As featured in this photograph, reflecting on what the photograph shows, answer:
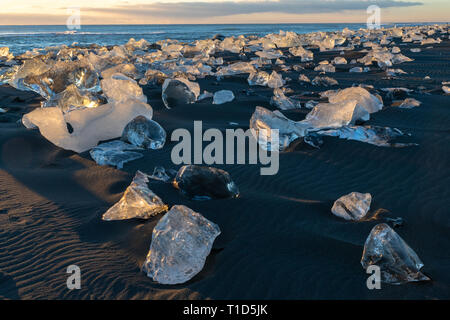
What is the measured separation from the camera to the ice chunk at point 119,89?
4641mm

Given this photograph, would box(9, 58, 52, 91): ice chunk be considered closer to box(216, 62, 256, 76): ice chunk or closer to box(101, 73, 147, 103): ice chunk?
box(101, 73, 147, 103): ice chunk

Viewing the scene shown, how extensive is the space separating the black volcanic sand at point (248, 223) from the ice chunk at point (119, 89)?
99 centimetres

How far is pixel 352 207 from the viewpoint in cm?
240

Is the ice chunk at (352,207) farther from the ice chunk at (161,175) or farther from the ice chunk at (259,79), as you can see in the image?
the ice chunk at (259,79)

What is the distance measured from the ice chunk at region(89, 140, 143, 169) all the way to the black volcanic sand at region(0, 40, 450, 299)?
0.08 meters

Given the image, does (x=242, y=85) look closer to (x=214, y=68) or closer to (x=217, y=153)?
(x=214, y=68)

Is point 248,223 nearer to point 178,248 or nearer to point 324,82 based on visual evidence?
point 178,248

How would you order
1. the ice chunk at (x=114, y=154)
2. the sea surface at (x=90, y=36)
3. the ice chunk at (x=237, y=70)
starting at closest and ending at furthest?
1. the ice chunk at (x=114, y=154)
2. the ice chunk at (x=237, y=70)
3. the sea surface at (x=90, y=36)

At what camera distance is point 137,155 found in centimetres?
350

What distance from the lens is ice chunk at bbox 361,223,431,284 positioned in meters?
1.80

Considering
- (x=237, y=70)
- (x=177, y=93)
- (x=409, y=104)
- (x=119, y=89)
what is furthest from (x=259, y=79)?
(x=119, y=89)

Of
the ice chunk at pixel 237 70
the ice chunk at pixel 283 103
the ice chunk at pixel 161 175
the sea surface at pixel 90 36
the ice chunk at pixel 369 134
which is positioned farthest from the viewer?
the sea surface at pixel 90 36

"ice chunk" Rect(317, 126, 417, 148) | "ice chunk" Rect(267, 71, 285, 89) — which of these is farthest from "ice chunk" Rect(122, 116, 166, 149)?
"ice chunk" Rect(267, 71, 285, 89)

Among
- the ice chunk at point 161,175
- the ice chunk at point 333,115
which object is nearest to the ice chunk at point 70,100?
the ice chunk at point 161,175
